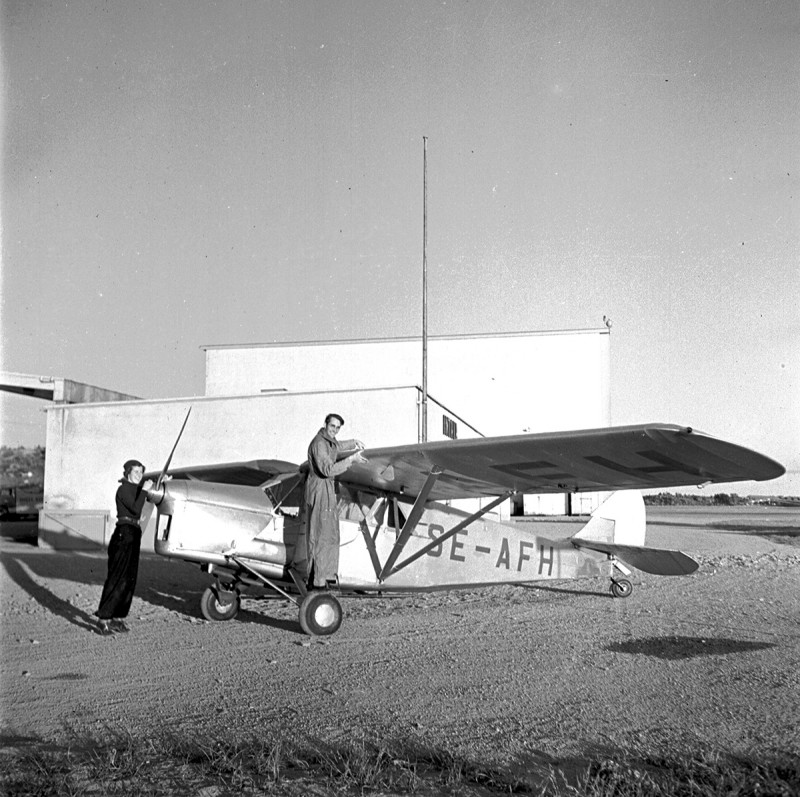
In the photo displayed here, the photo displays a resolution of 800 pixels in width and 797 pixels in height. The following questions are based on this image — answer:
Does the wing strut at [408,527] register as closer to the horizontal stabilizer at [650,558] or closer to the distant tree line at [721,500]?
the horizontal stabilizer at [650,558]

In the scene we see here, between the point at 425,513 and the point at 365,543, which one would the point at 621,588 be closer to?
the point at 425,513

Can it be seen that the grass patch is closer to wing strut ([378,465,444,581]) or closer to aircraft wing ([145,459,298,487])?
wing strut ([378,465,444,581])

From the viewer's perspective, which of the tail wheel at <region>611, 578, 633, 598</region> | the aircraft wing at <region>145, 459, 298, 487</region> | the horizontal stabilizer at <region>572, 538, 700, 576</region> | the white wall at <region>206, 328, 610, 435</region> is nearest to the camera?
the aircraft wing at <region>145, 459, 298, 487</region>

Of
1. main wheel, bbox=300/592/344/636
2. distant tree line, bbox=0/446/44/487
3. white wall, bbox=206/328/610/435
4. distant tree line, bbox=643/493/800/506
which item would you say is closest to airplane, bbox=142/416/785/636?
main wheel, bbox=300/592/344/636

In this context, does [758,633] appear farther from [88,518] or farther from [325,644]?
[88,518]

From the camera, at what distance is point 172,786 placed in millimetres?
3234

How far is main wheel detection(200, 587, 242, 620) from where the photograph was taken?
8.01 meters

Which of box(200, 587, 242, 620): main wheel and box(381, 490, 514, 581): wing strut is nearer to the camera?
box(200, 587, 242, 620): main wheel

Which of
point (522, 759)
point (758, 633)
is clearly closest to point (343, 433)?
point (758, 633)

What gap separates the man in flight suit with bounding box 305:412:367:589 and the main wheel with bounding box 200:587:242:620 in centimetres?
132

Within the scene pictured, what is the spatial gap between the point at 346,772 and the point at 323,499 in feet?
13.1

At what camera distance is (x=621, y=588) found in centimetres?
970

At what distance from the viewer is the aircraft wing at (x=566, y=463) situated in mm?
5785

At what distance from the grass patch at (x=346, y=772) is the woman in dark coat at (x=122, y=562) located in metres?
3.68
